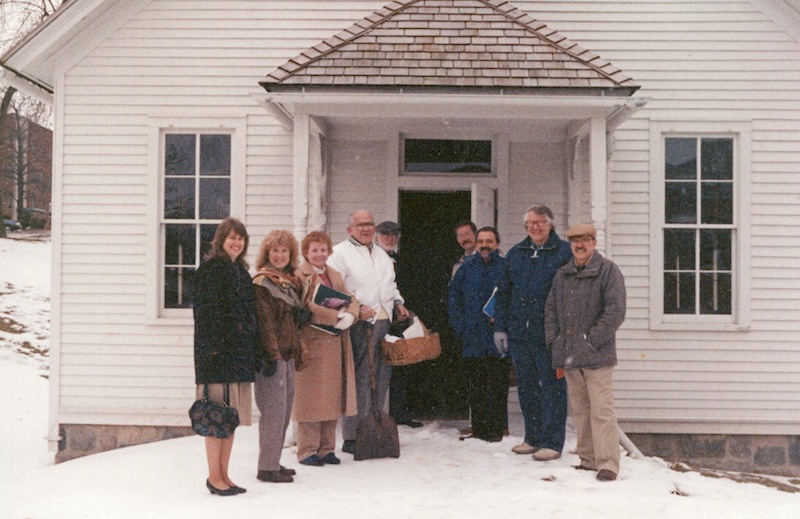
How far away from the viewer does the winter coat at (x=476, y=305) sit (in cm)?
730

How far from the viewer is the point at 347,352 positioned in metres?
6.63

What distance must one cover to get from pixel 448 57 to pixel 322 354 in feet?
10.5

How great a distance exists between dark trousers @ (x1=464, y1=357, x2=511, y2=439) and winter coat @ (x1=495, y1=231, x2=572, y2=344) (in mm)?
481

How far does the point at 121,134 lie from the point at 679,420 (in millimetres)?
7032

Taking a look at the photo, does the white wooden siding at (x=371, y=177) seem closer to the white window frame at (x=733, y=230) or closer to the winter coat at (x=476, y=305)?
the white window frame at (x=733, y=230)

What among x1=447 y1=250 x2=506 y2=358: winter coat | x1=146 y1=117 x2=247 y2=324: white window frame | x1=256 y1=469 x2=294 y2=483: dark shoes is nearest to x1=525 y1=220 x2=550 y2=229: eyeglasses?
x1=447 y1=250 x2=506 y2=358: winter coat

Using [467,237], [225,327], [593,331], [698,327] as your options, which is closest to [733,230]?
[698,327]

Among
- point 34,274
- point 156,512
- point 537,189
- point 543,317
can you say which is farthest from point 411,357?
point 34,274

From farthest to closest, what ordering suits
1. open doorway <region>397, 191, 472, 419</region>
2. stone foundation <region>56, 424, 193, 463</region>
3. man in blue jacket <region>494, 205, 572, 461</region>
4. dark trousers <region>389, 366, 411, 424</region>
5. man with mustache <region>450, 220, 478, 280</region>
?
stone foundation <region>56, 424, 193, 463</region> → open doorway <region>397, 191, 472, 419</region> → dark trousers <region>389, 366, 411, 424</region> → man with mustache <region>450, 220, 478, 280</region> → man in blue jacket <region>494, 205, 572, 461</region>

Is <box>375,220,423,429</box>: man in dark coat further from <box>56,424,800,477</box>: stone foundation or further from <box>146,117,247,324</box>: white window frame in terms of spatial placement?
<box>56,424,800,477</box>: stone foundation

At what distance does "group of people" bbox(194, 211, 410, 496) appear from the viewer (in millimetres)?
5539

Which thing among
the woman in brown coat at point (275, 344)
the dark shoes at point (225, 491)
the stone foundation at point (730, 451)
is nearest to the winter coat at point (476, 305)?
the woman in brown coat at point (275, 344)

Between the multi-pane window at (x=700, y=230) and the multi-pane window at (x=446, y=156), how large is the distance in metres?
2.08

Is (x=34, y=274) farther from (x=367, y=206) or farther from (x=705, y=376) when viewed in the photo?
(x=705, y=376)
